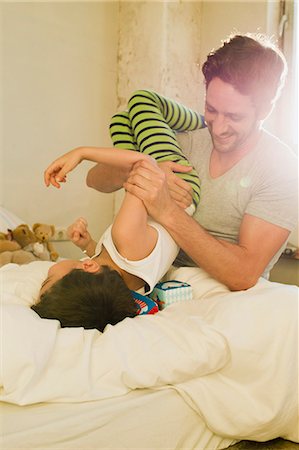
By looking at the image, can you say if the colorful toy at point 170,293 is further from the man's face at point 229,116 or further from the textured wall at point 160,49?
the textured wall at point 160,49

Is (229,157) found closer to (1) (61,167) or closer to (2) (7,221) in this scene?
(1) (61,167)

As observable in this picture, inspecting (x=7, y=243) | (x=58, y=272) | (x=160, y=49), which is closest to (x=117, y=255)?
(x=58, y=272)

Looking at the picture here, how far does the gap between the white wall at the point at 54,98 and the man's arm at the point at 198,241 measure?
1445mm

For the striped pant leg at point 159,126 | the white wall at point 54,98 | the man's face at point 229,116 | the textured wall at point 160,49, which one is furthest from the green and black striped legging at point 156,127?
the textured wall at point 160,49

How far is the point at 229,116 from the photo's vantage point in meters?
1.45

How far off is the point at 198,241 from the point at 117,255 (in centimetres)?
22

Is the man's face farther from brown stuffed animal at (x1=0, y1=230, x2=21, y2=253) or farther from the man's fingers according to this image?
brown stuffed animal at (x1=0, y1=230, x2=21, y2=253)

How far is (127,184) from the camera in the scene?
1363 mm

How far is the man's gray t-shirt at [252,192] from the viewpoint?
141cm

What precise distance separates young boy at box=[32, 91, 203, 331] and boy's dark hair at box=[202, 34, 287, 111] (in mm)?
243

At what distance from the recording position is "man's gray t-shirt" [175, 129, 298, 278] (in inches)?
55.4

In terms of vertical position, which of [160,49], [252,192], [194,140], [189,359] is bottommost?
[189,359]

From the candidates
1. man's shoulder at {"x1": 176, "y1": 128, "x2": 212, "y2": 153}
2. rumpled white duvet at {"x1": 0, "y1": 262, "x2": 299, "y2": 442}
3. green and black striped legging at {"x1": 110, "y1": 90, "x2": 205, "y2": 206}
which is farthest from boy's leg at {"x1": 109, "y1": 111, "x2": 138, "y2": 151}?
rumpled white duvet at {"x1": 0, "y1": 262, "x2": 299, "y2": 442}

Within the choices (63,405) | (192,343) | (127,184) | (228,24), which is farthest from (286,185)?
(228,24)
